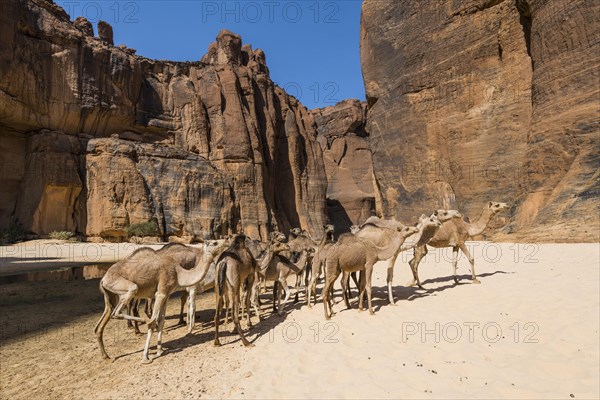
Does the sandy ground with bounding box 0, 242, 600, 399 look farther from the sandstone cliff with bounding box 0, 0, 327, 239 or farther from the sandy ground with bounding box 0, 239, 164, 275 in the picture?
the sandstone cliff with bounding box 0, 0, 327, 239

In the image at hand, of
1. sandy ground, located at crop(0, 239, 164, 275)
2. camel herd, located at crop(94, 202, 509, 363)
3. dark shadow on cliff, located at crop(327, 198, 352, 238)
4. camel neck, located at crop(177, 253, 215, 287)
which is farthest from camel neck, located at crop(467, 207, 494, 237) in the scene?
dark shadow on cliff, located at crop(327, 198, 352, 238)

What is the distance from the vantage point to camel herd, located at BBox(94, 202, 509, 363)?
267 inches

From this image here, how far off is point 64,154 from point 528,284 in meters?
44.6

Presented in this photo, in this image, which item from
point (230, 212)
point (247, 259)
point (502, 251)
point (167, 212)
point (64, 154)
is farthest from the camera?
point (230, 212)

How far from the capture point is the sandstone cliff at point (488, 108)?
18.3 metres

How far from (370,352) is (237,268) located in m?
3.23

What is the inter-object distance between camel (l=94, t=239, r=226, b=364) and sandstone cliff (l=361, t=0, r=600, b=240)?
16.3 metres

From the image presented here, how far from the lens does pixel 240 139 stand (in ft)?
165

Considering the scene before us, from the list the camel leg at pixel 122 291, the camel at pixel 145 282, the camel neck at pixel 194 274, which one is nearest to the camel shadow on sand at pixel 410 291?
the camel neck at pixel 194 274

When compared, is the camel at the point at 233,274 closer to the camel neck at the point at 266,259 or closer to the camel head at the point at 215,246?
the camel head at the point at 215,246

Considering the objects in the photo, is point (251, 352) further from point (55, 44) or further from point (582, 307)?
point (55, 44)

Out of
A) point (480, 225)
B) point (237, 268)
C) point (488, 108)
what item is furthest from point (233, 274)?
point (488, 108)

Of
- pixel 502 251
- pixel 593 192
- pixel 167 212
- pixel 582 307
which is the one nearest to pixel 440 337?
pixel 582 307

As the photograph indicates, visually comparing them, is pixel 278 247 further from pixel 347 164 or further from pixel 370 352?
pixel 347 164
